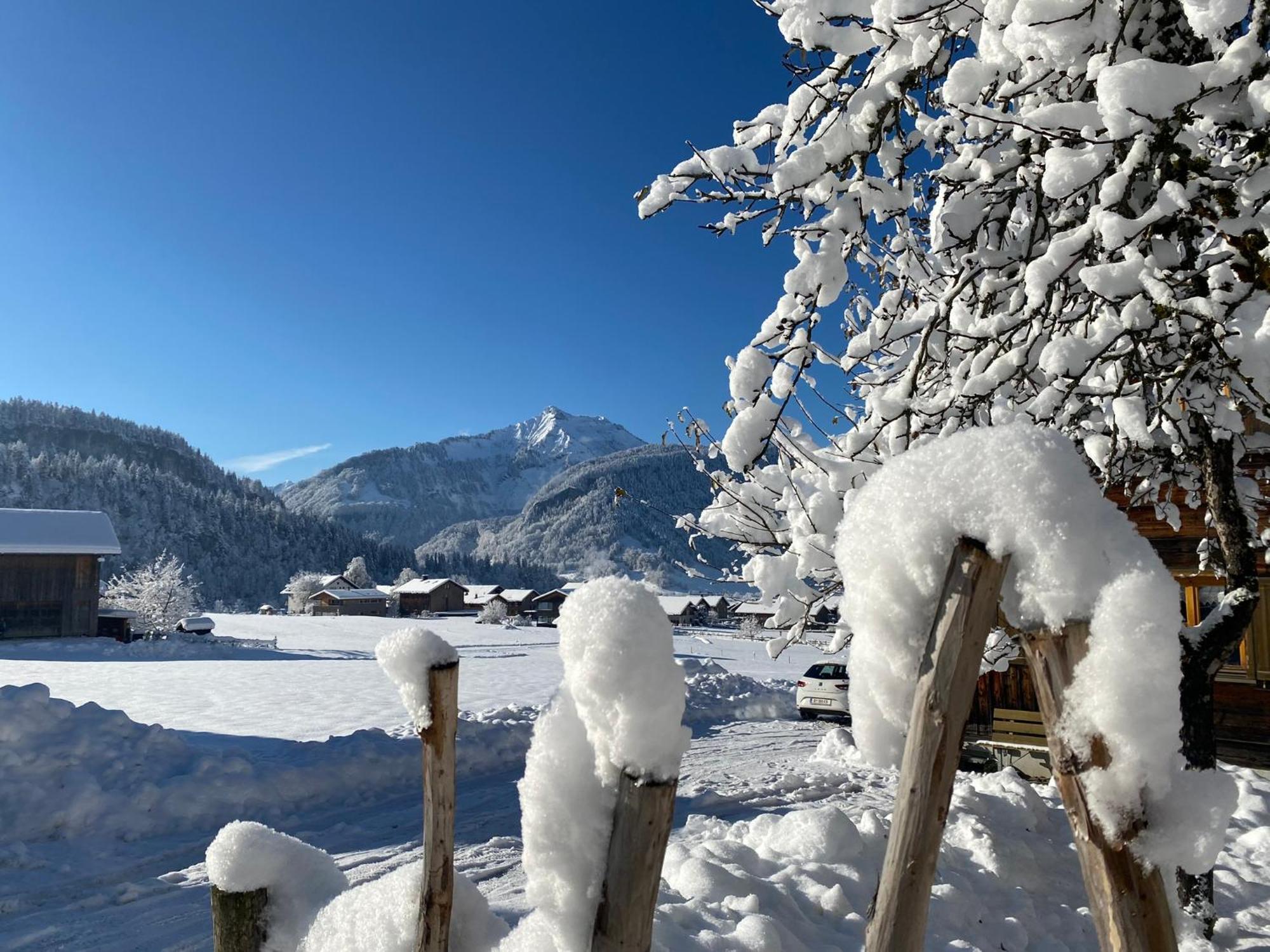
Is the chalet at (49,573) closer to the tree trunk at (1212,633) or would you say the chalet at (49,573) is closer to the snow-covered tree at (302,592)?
the tree trunk at (1212,633)

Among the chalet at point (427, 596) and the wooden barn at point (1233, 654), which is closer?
the wooden barn at point (1233, 654)

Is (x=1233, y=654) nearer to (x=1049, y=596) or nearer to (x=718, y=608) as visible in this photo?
(x=1049, y=596)

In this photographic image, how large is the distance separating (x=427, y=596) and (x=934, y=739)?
305 feet

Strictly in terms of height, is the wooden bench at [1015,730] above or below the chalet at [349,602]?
above

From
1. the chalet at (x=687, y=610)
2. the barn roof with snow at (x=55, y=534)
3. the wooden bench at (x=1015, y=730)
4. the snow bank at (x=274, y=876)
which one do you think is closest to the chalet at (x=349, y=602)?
the chalet at (x=687, y=610)

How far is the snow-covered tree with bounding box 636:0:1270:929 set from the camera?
264 cm

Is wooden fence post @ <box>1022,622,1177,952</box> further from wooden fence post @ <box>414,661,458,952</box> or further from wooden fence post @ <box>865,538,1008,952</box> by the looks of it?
wooden fence post @ <box>414,661,458,952</box>

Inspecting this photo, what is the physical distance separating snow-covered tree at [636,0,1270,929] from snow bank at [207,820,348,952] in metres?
2.19

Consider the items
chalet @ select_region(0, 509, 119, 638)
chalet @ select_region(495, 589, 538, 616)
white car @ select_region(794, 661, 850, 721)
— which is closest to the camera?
white car @ select_region(794, 661, 850, 721)

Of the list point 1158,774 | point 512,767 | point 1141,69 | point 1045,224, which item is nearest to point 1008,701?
point 512,767

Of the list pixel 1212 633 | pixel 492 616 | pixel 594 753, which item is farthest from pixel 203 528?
pixel 594 753

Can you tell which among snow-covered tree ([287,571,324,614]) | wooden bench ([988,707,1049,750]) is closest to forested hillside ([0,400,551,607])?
snow-covered tree ([287,571,324,614])

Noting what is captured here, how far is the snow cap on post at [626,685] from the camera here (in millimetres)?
1269

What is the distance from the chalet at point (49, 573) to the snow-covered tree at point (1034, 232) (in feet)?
138
